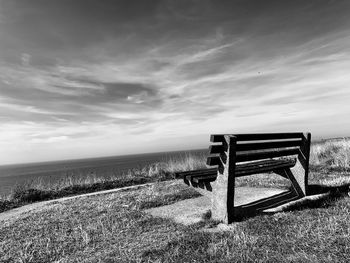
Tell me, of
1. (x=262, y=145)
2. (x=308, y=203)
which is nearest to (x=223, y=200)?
(x=262, y=145)

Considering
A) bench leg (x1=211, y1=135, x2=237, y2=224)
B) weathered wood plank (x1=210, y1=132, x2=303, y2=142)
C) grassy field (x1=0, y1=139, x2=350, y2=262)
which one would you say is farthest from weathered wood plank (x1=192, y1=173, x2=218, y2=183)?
weathered wood plank (x1=210, y1=132, x2=303, y2=142)

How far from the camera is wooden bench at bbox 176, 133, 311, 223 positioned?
3834 mm

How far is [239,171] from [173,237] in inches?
69.0

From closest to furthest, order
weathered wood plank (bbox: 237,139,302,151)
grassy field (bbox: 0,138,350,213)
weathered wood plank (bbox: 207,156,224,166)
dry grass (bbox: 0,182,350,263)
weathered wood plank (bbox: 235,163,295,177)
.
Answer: dry grass (bbox: 0,182,350,263) < weathered wood plank (bbox: 207,156,224,166) < weathered wood plank (bbox: 237,139,302,151) < weathered wood plank (bbox: 235,163,295,177) < grassy field (bbox: 0,138,350,213)

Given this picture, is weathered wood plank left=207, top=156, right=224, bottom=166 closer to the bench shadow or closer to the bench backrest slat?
the bench backrest slat

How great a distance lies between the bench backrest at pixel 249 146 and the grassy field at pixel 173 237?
2.85 ft

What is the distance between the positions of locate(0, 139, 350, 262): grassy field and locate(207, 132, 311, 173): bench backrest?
0.87m

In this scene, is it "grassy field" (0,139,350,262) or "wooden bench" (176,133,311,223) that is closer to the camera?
"grassy field" (0,139,350,262)

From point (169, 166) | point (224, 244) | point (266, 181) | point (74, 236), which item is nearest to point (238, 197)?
point (266, 181)

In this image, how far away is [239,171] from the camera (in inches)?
181

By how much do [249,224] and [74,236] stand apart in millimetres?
2424

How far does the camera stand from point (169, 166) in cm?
1252

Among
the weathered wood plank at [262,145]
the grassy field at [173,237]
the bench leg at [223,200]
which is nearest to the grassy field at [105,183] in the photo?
the weathered wood plank at [262,145]

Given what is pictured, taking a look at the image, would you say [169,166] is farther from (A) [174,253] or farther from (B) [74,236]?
(A) [174,253]
